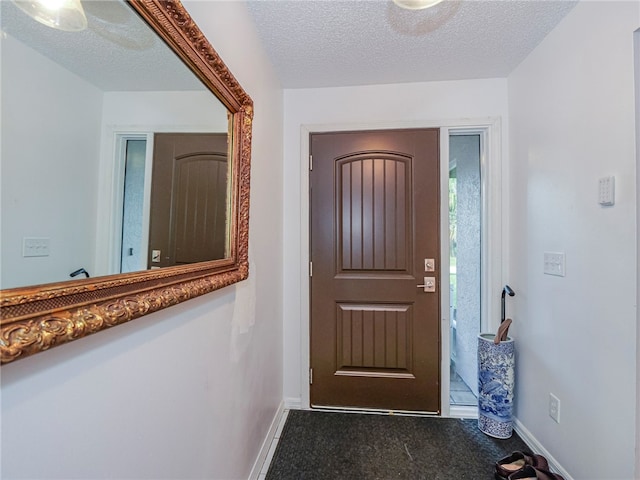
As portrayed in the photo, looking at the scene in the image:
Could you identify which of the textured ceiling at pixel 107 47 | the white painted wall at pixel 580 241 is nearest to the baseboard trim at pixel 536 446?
the white painted wall at pixel 580 241

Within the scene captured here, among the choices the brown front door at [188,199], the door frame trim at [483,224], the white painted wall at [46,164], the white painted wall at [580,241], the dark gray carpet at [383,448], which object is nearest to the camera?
the white painted wall at [46,164]

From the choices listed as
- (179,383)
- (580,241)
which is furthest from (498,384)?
(179,383)

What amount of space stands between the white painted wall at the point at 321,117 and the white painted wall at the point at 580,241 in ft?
1.11

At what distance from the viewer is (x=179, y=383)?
0.93 m

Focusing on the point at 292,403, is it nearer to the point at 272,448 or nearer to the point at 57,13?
the point at 272,448

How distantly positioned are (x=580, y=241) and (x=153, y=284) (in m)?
1.79

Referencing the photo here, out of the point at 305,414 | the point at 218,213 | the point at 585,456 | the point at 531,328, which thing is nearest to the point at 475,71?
the point at 531,328

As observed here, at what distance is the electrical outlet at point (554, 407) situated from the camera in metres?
1.55

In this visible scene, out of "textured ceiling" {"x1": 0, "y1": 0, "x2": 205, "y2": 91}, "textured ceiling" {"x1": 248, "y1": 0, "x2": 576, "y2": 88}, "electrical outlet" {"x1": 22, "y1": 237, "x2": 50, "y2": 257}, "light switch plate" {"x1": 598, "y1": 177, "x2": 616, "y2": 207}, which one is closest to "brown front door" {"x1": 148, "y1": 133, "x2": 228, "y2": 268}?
"textured ceiling" {"x1": 0, "y1": 0, "x2": 205, "y2": 91}

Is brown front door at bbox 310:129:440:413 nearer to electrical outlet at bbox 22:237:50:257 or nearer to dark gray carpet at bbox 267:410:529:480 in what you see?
dark gray carpet at bbox 267:410:529:480

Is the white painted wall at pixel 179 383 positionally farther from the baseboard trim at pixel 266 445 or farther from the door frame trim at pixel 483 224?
the door frame trim at pixel 483 224

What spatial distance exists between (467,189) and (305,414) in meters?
2.17

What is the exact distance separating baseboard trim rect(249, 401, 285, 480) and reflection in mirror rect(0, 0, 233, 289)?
49.6 inches

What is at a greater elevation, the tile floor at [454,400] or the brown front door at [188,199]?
the brown front door at [188,199]
